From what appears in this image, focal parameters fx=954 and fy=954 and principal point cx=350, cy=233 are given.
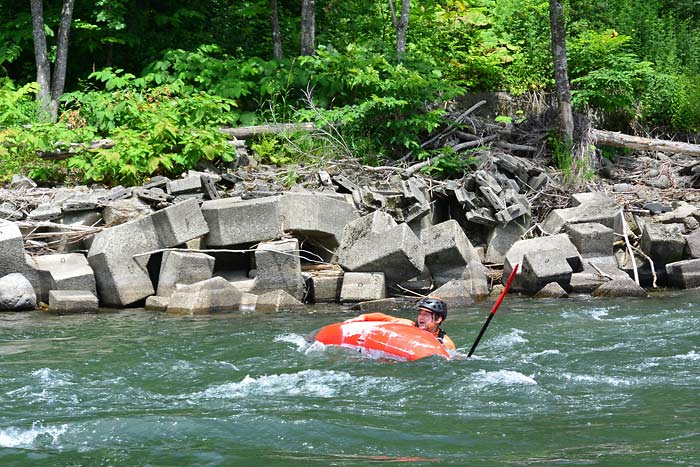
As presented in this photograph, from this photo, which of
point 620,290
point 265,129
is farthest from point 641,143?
point 265,129

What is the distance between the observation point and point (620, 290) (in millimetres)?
12820

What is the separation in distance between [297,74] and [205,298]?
21.4ft

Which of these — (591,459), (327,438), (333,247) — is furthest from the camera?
(333,247)

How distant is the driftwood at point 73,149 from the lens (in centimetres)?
1466

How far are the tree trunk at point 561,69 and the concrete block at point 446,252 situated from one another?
4.35 metres

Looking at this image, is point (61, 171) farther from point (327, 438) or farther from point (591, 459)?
point (591, 459)

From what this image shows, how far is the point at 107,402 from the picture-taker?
290 inches

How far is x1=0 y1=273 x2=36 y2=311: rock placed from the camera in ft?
38.3

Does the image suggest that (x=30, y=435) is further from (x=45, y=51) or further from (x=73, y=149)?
(x=45, y=51)

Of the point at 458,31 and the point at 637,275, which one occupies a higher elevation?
the point at 458,31

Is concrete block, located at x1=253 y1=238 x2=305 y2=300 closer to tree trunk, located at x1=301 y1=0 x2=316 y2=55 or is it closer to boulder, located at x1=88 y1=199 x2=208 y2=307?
boulder, located at x1=88 y1=199 x2=208 y2=307

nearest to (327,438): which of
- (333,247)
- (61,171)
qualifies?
(333,247)

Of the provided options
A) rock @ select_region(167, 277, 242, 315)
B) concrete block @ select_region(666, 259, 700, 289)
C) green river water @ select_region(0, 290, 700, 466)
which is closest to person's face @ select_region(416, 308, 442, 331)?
green river water @ select_region(0, 290, 700, 466)

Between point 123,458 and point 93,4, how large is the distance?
13.7 m
